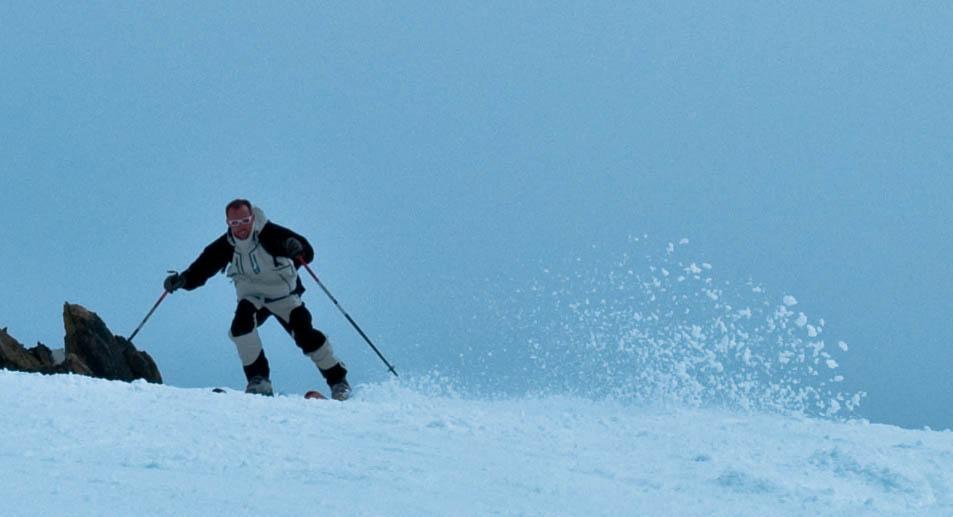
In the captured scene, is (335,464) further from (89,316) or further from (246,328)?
(89,316)

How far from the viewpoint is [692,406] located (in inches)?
374

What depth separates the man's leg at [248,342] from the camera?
30.7ft

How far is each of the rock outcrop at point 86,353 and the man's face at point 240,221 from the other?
631 cm

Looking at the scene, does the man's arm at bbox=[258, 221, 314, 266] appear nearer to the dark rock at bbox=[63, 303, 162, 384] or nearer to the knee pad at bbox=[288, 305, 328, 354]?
the knee pad at bbox=[288, 305, 328, 354]

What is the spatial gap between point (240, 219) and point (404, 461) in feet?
15.5

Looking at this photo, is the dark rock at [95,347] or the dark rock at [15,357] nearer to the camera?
the dark rock at [15,357]

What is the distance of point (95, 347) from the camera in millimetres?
Result: 15062

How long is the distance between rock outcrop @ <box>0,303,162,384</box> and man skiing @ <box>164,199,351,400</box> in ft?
19.1

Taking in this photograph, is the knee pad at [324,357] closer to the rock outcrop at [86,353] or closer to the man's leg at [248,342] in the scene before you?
the man's leg at [248,342]

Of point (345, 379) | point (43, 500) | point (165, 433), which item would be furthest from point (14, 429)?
point (345, 379)

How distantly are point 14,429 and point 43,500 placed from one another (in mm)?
1411

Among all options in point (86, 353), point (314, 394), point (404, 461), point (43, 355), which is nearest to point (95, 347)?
point (86, 353)

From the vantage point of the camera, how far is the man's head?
927cm

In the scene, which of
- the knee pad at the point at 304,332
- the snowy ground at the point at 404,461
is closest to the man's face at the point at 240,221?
the knee pad at the point at 304,332
